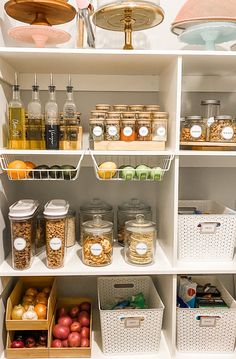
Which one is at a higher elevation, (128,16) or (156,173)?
(128,16)

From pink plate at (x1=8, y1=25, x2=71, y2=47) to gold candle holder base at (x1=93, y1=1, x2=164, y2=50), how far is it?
0.59 ft

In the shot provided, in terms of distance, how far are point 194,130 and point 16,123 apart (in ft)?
2.49

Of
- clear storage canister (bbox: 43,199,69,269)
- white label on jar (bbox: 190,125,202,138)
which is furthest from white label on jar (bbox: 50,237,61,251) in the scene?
white label on jar (bbox: 190,125,202,138)

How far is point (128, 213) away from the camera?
185 centimetres

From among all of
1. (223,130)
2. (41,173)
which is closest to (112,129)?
(41,173)

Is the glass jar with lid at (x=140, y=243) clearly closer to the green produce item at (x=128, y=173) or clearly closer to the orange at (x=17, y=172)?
the green produce item at (x=128, y=173)

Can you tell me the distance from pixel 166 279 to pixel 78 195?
629 millimetres

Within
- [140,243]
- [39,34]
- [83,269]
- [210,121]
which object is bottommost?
[83,269]

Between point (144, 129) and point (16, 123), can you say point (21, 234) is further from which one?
point (144, 129)

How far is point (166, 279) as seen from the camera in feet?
5.61

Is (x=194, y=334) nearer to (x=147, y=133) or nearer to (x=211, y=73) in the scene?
(x=147, y=133)

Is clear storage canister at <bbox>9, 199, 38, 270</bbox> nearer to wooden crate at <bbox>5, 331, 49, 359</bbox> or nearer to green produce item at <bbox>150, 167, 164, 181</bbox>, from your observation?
wooden crate at <bbox>5, 331, 49, 359</bbox>

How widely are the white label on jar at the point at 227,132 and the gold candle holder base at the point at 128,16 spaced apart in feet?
1.77

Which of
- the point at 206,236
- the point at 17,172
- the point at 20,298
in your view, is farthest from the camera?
the point at 20,298
